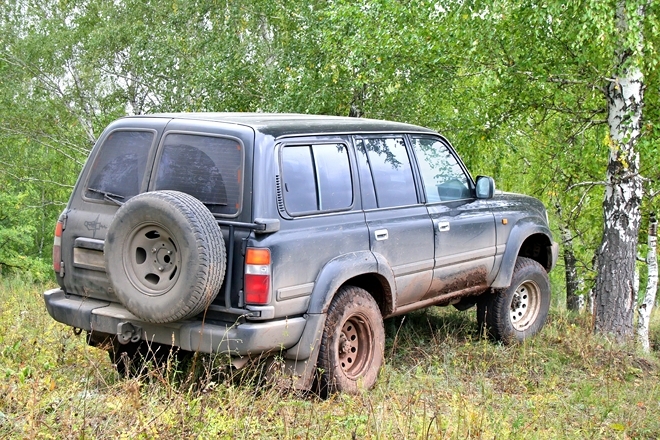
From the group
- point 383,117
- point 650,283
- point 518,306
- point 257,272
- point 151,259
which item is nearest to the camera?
point 257,272

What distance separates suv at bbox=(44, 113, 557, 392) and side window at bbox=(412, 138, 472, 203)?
3 centimetres

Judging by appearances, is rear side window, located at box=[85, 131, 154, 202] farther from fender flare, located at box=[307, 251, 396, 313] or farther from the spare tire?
fender flare, located at box=[307, 251, 396, 313]

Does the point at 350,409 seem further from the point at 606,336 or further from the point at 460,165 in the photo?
the point at 606,336

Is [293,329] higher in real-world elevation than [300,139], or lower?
lower

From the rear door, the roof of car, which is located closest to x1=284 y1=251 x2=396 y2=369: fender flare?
the roof of car

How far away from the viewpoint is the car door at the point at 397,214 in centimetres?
577

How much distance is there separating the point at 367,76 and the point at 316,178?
693 cm

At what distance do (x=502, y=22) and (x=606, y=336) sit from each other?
3686mm

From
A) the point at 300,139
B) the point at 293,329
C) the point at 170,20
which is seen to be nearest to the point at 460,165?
the point at 300,139

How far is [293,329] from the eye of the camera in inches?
197

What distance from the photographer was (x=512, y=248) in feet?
23.5

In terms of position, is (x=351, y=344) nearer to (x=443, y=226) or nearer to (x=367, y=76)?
(x=443, y=226)

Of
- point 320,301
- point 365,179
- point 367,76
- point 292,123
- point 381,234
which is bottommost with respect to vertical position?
point 320,301

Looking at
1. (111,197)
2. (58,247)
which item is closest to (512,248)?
(111,197)
